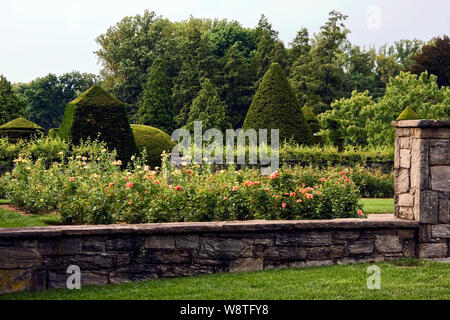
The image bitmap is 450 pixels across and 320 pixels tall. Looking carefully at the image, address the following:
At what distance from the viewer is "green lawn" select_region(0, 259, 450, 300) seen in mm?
4598

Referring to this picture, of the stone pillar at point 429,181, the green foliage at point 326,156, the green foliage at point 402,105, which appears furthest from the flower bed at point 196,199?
the green foliage at point 402,105

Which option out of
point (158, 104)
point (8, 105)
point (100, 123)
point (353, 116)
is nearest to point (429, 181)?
point (100, 123)

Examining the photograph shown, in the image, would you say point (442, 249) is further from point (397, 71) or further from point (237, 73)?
point (397, 71)

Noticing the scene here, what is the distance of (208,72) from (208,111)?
27.2ft

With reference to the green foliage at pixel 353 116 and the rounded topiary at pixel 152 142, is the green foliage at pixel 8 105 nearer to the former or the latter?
the rounded topiary at pixel 152 142

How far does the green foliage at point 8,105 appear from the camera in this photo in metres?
32.1

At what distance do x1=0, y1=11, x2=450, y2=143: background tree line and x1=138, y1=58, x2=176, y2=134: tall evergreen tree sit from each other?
61 millimetres

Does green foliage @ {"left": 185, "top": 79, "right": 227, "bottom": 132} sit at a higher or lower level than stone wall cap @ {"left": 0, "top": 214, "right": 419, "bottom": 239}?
higher

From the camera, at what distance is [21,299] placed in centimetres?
453

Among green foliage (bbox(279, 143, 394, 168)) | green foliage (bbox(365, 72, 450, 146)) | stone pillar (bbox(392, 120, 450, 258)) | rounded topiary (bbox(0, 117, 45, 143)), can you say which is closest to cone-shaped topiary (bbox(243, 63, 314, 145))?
green foliage (bbox(279, 143, 394, 168))

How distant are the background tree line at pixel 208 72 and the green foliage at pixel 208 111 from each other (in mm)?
62

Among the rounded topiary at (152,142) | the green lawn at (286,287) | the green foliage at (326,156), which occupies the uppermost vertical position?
the rounded topiary at (152,142)

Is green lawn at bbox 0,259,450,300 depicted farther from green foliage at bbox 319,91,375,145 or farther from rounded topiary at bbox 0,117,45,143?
green foliage at bbox 319,91,375,145
